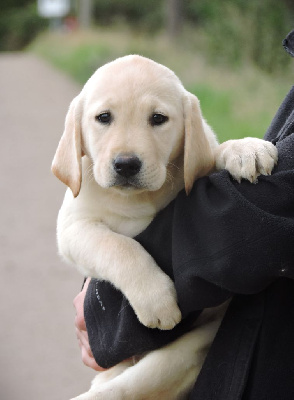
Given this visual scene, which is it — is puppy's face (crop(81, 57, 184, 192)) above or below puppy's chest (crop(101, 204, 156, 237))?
above

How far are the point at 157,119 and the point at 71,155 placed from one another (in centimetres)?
31

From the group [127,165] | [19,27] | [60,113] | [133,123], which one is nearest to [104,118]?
[133,123]

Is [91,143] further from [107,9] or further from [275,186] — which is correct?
[107,9]

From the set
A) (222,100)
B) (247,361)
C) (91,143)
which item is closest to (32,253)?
(222,100)

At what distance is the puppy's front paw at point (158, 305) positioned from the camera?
2037mm

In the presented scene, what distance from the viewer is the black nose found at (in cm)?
212

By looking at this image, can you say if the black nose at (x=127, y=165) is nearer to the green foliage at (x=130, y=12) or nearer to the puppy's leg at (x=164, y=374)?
the puppy's leg at (x=164, y=374)

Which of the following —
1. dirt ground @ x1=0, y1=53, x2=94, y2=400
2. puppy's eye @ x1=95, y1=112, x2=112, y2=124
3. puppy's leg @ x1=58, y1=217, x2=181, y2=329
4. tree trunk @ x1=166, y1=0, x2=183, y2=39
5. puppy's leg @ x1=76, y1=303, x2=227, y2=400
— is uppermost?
puppy's eye @ x1=95, y1=112, x2=112, y2=124

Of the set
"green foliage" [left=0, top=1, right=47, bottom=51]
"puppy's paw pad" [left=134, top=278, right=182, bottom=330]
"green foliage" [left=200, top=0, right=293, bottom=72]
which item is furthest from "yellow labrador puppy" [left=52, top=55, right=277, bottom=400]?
"green foliage" [left=0, top=1, right=47, bottom=51]

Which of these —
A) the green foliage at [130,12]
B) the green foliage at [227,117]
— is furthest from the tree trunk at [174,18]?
the green foliage at [227,117]

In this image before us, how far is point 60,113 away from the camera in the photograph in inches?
443

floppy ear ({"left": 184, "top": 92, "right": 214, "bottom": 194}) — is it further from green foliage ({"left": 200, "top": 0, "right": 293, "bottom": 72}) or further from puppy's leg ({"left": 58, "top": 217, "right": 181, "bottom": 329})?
green foliage ({"left": 200, "top": 0, "right": 293, "bottom": 72})

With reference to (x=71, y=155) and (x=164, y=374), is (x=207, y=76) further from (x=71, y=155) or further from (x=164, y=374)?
(x=164, y=374)

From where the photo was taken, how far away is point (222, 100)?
29.9ft
